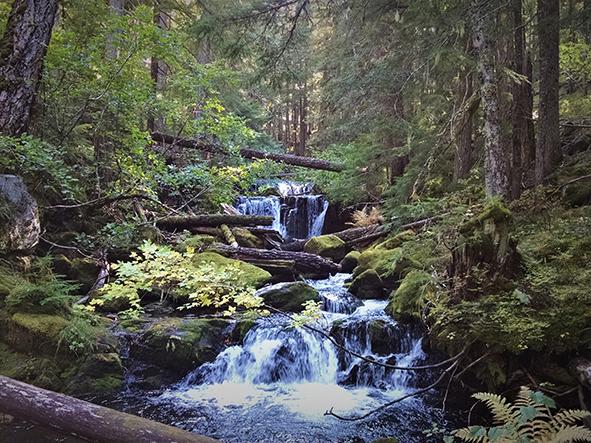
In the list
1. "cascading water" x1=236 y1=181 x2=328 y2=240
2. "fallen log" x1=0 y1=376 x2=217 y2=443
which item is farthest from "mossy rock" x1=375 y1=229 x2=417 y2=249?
"fallen log" x1=0 y1=376 x2=217 y2=443

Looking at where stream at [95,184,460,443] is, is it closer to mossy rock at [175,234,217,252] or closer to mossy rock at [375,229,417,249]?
mossy rock at [375,229,417,249]

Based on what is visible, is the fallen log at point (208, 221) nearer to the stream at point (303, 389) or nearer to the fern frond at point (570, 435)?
the stream at point (303, 389)

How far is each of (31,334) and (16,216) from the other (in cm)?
174

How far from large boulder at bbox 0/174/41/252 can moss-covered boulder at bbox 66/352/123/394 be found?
205 cm

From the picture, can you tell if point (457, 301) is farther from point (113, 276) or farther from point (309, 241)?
point (309, 241)

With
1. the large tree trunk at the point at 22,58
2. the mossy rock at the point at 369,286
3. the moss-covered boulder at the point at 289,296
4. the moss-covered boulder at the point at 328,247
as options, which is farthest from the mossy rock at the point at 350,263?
the large tree trunk at the point at 22,58

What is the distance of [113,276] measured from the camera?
886 cm

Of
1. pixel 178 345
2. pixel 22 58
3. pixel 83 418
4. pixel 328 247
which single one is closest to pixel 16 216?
pixel 22 58

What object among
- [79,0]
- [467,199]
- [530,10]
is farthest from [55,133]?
[530,10]

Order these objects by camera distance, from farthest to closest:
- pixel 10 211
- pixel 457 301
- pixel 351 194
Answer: pixel 351 194, pixel 10 211, pixel 457 301

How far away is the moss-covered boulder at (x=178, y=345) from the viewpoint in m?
6.76

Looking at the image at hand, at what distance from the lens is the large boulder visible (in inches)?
242

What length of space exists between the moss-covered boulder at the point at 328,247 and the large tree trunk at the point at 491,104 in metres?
5.77

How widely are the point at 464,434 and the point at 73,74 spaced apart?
8479mm
